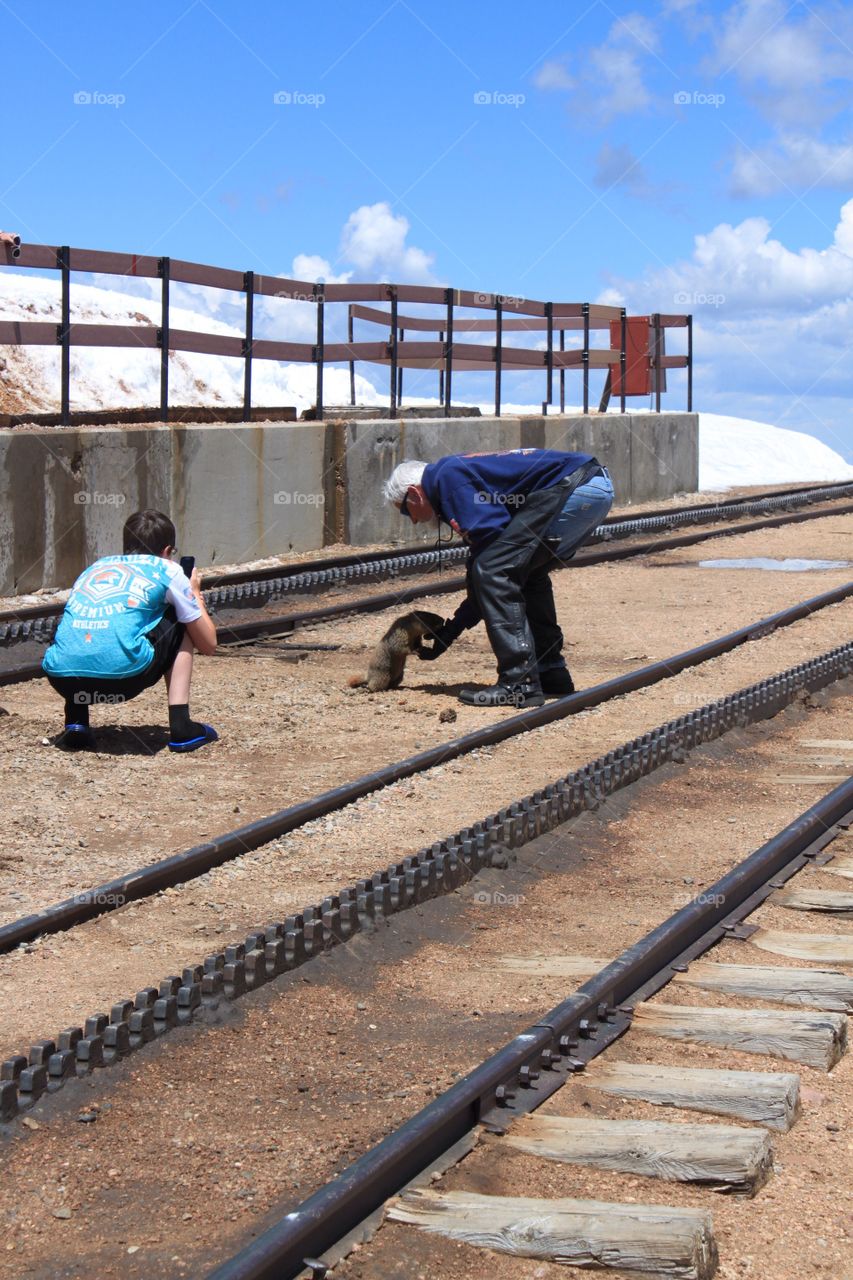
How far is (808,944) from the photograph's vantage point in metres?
5.36

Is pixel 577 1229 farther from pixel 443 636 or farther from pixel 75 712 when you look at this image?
pixel 443 636

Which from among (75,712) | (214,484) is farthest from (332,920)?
(214,484)

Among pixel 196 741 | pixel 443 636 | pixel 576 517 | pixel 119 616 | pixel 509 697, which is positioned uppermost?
pixel 576 517

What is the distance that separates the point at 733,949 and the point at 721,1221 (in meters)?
1.88

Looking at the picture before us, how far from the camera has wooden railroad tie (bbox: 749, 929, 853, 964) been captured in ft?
17.2

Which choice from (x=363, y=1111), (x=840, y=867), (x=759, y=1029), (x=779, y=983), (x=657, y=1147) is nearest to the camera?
(x=657, y=1147)

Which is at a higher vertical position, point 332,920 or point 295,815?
point 295,815

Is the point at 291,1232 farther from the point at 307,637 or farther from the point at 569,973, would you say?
the point at 307,637

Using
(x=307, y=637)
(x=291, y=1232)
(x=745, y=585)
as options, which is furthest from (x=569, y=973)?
(x=745, y=585)

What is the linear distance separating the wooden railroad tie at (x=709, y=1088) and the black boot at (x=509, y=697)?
512 cm

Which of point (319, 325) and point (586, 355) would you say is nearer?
point (319, 325)

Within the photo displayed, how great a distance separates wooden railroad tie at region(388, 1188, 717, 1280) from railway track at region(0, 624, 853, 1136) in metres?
1.09

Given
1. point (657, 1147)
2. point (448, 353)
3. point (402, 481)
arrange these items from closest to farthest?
point (657, 1147) → point (402, 481) → point (448, 353)

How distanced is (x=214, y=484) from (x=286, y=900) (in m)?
10.1
